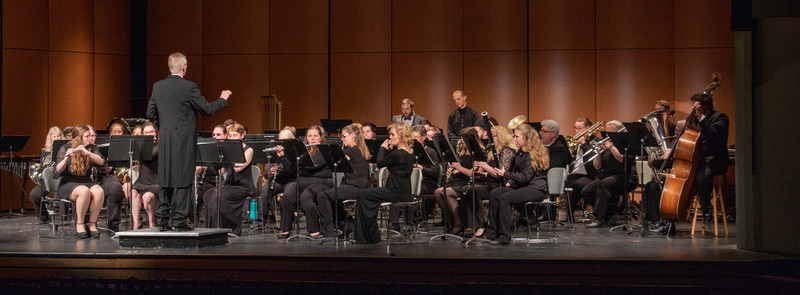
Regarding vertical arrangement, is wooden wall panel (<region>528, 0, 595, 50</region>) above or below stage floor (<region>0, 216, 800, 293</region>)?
above

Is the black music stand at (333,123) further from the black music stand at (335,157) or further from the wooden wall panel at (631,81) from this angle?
the wooden wall panel at (631,81)

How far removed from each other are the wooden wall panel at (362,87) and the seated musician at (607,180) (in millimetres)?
4033

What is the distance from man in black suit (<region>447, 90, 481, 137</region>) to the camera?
1023cm

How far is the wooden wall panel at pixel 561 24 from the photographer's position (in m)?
11.1

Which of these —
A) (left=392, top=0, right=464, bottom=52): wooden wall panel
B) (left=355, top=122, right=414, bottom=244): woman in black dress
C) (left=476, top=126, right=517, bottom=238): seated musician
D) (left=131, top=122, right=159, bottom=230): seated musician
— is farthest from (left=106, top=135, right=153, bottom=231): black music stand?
(left=392, top=0, right=464, bottom=52): wooden wall panel

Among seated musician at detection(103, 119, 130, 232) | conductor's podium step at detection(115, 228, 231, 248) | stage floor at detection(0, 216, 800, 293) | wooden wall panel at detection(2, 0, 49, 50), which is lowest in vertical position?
stage floor at detection(0, 216, 800, 293)

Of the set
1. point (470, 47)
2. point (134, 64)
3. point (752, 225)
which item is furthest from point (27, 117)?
point (752, 225)

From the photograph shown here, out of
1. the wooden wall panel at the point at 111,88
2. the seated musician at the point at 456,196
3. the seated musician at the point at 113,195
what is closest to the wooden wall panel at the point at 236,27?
the wooden wall panel at the point at 111,88

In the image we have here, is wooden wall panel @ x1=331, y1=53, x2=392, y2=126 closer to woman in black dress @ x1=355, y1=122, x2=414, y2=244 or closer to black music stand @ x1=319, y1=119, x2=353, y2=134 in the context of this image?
black music stand @ x1=319, y1=119, x2=353, y2=134

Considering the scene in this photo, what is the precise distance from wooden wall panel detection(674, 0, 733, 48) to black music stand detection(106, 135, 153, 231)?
24.5ft

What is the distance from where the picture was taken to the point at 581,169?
8.67 m

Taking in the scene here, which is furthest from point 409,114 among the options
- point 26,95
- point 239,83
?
point 26,95

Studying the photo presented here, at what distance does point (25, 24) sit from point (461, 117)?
19.7 feet

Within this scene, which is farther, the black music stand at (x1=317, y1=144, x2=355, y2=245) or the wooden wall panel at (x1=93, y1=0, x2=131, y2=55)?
the wooden wall panel at (x1=93, y1=0, x2=131, y2=55)
